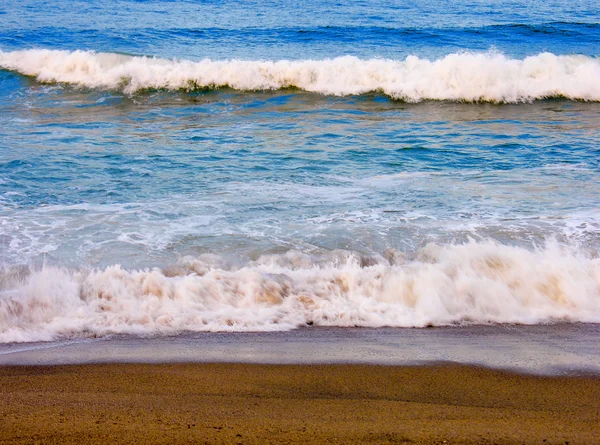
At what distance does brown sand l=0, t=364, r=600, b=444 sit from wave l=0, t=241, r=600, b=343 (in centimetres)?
74

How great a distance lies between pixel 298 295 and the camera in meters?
4.55

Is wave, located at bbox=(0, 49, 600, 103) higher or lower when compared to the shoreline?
higher

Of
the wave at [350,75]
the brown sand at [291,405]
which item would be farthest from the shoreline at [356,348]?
the wave at [350,75]

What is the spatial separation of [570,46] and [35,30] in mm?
16829

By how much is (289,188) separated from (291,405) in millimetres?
4587

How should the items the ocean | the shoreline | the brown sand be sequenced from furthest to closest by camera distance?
the ocean, the shoreline, the brown sand

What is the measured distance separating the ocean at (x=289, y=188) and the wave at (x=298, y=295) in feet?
0.05

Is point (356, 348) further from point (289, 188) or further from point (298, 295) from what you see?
point (289, 188)

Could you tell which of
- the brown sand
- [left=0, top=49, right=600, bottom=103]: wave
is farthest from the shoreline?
[left=0, top=49, right=600, bottom=103]: wave

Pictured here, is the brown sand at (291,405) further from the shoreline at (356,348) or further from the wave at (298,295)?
the wave at (298,295)

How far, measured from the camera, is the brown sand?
259cm

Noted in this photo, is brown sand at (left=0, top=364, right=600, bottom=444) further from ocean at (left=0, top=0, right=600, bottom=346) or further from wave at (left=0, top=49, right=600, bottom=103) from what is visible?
wave at (left=0, top=49, right=600, bottom=103)

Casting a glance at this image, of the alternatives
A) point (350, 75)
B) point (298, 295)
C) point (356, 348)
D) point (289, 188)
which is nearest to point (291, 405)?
point (356, 348)

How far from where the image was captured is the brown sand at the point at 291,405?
2.59 metres
